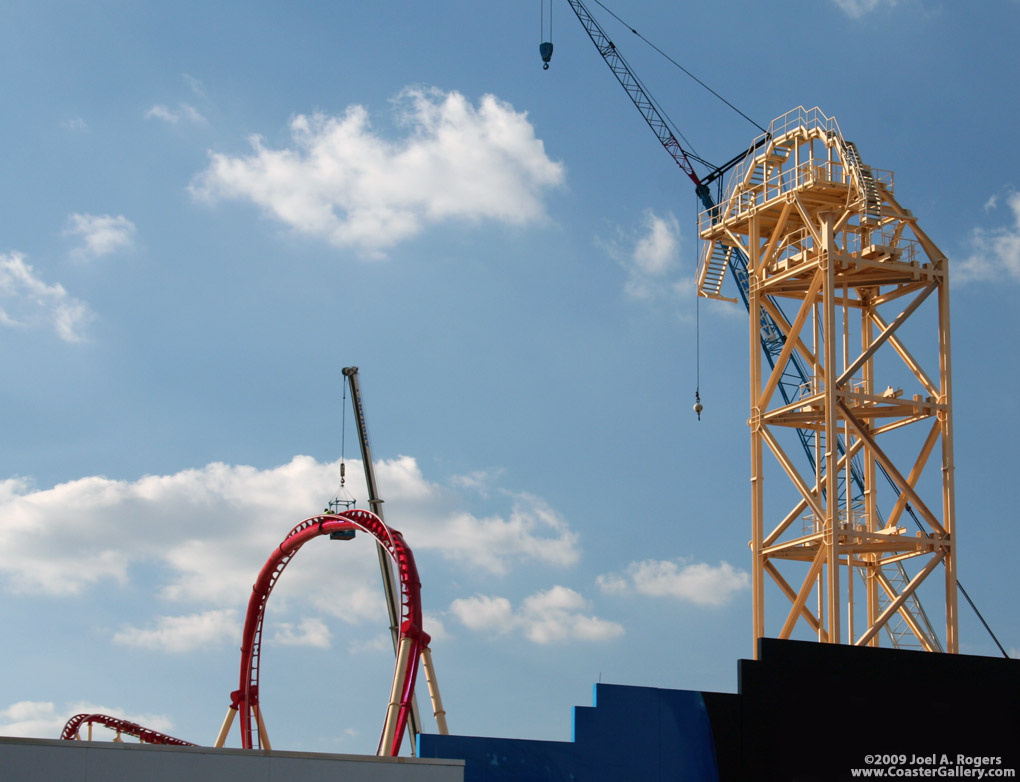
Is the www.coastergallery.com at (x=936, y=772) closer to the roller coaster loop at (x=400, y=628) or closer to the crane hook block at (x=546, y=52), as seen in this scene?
the roller coaster loop at (x=400, y=628)

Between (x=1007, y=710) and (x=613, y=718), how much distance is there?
11.6 m

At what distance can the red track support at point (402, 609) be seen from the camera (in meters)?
57.6

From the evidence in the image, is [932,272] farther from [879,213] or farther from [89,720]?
[89,720]

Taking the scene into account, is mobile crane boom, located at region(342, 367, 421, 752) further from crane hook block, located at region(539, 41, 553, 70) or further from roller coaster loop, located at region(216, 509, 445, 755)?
crane hook block, located at region(539, 41, 553, 70)

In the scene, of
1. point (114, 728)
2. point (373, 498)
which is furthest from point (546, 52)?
point (114, 728)

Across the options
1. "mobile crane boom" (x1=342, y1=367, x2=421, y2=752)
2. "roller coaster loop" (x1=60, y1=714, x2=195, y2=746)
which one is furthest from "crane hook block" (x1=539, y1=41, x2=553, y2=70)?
"roller coaster loop" (x1=60, y1=714, x2=195, y2=746)

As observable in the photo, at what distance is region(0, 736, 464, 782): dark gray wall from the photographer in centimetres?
2822

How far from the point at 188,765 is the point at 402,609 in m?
30.4

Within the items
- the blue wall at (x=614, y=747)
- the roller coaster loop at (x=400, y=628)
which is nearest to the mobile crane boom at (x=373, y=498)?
the roller coaster loop at (x=400, y=628)

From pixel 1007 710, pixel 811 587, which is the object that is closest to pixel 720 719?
pixel 1007 710

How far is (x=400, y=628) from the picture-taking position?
5925 centimetres

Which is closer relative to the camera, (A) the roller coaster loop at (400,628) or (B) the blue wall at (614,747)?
(B) the blue wall at (614,747)

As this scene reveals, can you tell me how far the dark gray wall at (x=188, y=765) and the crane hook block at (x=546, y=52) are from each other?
58.7 meters

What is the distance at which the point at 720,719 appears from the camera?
3466cm
